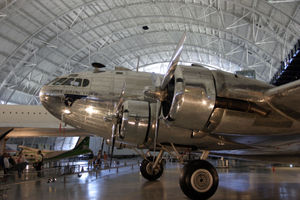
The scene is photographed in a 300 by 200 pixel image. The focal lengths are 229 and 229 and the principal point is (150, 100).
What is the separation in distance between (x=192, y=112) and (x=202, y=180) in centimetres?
204

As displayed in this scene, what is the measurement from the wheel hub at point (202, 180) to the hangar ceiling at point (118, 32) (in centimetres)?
1786

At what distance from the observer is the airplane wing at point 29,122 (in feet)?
66.2

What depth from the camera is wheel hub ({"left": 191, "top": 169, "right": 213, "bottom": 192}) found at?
5577 millimetres

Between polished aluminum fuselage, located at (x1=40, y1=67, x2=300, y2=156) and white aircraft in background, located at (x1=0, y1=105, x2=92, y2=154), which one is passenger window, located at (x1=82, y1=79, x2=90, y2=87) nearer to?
polished aluminum fuselage, located at (x1=40, y1=67, x2=300, y2=156)

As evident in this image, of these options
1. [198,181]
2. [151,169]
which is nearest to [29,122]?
[151,169]

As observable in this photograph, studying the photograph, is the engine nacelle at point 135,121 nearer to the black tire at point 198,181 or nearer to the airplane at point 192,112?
the airplane at point 192,112

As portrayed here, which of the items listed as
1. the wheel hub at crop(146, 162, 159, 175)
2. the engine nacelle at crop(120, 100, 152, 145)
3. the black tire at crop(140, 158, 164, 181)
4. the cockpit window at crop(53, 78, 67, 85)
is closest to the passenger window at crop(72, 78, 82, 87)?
the cockpit window at crop(53, 78, 67, 85)

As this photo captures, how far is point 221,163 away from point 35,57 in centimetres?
2436

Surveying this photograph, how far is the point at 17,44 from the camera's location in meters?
25.5

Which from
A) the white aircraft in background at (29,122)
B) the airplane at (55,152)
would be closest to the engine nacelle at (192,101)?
the white aircraft in background at (29,122)

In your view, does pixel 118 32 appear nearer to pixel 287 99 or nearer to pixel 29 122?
pixel 29 122

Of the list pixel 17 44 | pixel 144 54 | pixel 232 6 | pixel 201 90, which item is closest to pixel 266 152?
pixel 201 90

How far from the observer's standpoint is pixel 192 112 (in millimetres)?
4684

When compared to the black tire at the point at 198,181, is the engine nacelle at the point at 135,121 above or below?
above
